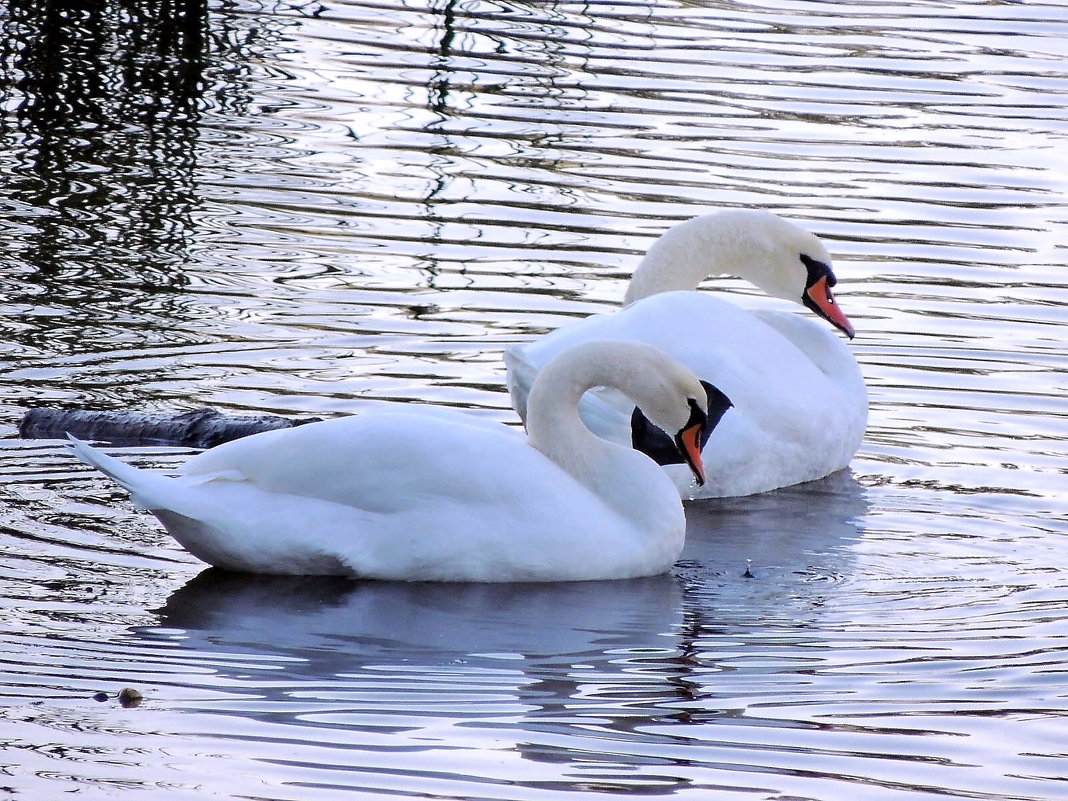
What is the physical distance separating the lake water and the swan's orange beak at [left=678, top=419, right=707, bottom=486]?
0.35 metres

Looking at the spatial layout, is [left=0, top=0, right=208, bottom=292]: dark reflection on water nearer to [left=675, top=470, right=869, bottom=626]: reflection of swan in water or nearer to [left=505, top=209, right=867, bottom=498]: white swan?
[left=505, top=209, right=867, bottom=498]: white swan

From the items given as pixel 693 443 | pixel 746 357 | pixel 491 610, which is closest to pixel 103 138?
pixel 746 357

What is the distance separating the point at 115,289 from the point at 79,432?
2.14m

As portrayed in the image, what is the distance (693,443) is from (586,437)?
34cm

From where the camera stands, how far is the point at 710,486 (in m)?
7.76

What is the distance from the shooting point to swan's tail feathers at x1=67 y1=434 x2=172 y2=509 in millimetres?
6180

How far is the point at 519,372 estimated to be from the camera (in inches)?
290

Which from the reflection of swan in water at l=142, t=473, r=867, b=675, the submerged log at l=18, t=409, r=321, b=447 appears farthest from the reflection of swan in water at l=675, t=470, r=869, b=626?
the submerged log at l=18, t=409, r=321, b=447

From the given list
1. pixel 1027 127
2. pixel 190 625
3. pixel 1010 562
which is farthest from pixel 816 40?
pixel 190 625

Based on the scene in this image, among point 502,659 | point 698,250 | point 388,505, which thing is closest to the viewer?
point 502,659

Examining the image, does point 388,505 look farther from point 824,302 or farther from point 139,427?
point 824,302

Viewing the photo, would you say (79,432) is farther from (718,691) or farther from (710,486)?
(718,691)

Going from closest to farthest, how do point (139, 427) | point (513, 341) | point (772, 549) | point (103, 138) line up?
point (772, 549), point (139, 427), point (513, 341), point (103, 138)

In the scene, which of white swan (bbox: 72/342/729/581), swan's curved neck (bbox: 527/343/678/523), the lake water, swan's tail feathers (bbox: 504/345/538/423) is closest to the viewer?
the lake water
